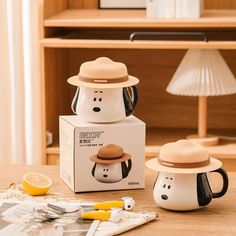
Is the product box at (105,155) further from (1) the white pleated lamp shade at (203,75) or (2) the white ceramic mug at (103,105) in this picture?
(1) the white pleated lamp shade at (203,75)

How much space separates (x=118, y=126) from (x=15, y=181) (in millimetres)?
289

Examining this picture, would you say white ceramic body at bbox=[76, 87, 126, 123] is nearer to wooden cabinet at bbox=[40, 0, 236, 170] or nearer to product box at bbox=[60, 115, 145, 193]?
product box at bbox=[60, 115, 145, 193]

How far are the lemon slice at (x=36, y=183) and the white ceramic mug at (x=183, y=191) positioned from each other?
280 millimetres

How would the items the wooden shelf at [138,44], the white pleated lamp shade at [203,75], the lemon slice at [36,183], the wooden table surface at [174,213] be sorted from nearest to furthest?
the wooden table surface at [174,213] → the lemon slice at [36,183] → the wooden shelf at [138,44] → the white pleated lamp shade at [203,75]

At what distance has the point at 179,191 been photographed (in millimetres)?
1442

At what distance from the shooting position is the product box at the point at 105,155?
1.59 meters

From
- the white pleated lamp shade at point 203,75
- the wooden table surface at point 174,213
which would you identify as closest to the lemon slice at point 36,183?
the wooden table surface at point 174,213

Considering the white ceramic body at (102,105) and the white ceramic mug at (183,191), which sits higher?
the white ceramic body at (102,105)

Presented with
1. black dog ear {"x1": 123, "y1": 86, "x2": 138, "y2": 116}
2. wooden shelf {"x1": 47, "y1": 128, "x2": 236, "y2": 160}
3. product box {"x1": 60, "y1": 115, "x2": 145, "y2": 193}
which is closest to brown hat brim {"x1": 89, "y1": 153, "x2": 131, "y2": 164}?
product box {"x1": 60, "y1": 115, "x2": 145, "y2": 193}

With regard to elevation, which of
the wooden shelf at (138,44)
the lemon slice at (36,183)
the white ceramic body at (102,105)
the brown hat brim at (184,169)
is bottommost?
the lemon slice at (36,183)

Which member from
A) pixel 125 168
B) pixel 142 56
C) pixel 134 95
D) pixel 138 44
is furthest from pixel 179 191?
pixel 142 56

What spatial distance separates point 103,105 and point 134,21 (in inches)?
40.6

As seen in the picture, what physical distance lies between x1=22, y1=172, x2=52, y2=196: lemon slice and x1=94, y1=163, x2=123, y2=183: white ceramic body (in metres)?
0.11

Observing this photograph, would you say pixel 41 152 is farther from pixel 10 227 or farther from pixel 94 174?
pixel 10 227
